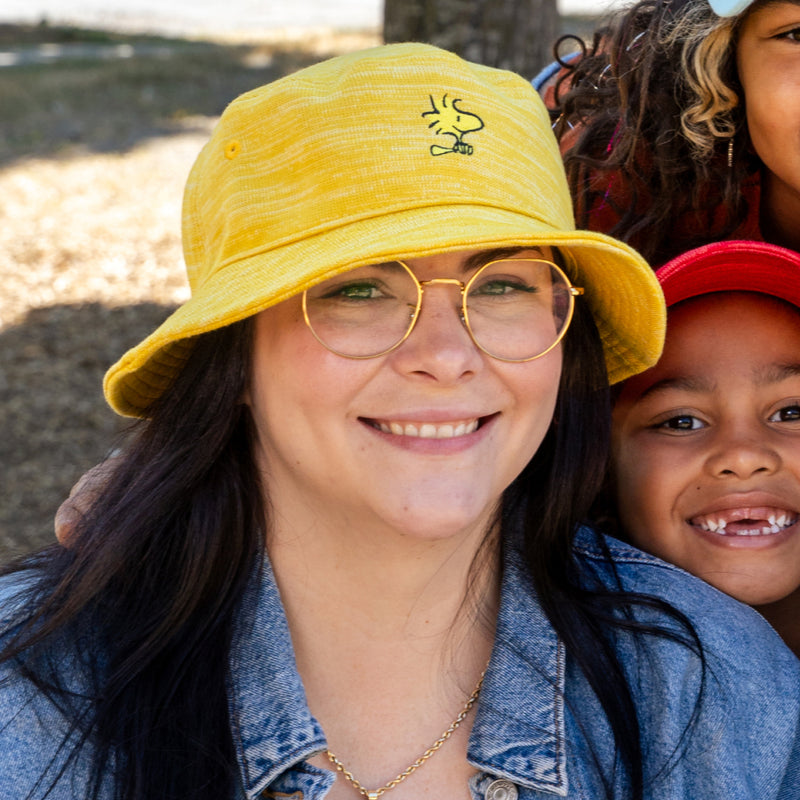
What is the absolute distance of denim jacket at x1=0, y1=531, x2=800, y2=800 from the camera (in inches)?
87.7

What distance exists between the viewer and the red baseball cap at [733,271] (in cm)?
259

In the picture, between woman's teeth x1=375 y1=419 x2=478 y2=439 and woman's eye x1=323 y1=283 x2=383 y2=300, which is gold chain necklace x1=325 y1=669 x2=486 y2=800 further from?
woman's eye x1=323 y1=283 x2=383 y2=300

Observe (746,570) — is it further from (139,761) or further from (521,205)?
(139,761)

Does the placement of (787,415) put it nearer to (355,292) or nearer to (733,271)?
(733,271)

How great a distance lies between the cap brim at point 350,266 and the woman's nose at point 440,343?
0.15 meters

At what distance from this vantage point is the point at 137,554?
2.30m

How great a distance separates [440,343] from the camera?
2.10 m

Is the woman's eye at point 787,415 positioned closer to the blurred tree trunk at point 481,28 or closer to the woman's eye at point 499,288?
the woman's eye at point 499,288

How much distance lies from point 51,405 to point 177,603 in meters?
4.19

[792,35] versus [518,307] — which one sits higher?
[792,35]

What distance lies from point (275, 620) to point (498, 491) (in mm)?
513

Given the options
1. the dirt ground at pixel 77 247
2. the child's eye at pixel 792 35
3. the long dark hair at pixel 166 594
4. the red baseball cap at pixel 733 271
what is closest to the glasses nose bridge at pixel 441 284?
the long dark hair at pixel 166 594

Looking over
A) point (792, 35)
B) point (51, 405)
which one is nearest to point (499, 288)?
point (792, 35)

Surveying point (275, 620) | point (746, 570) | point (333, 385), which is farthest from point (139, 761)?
point (746, 570)
